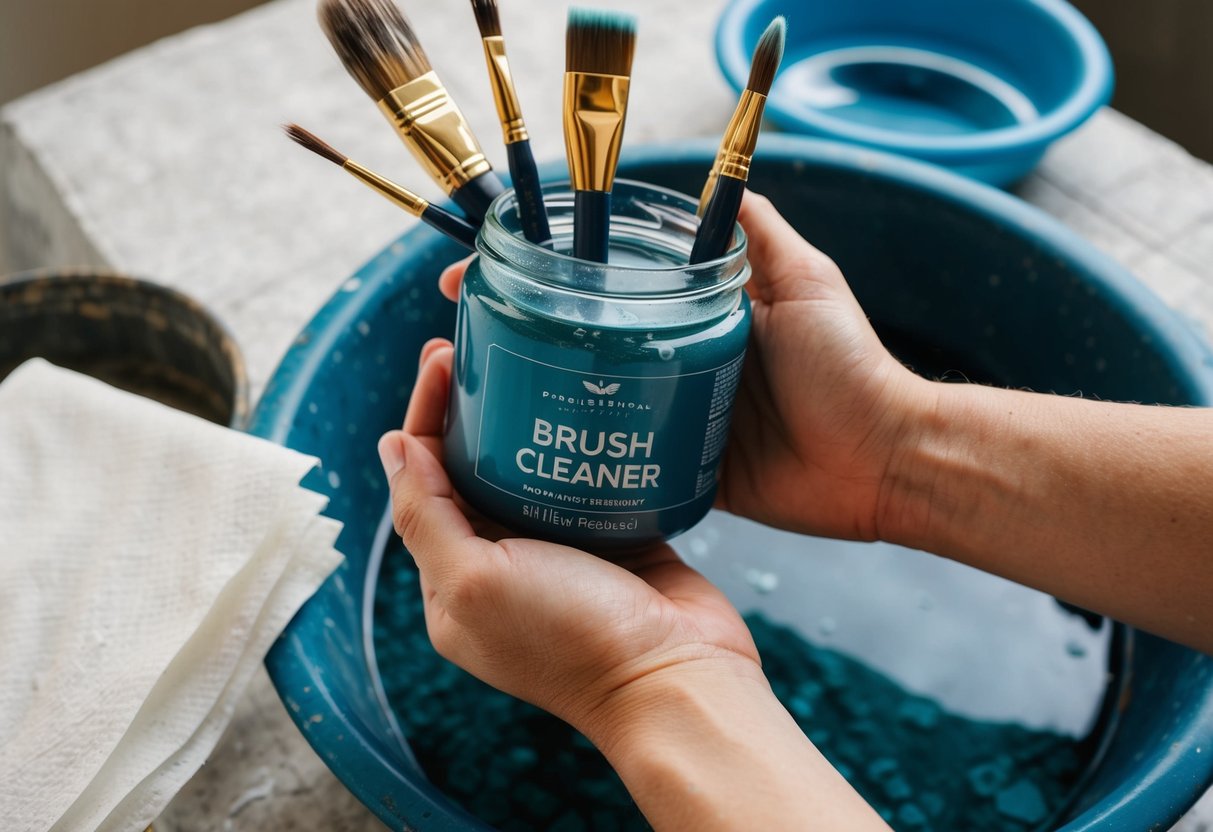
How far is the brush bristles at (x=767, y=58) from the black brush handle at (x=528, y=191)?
4.0 inches

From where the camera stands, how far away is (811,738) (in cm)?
60

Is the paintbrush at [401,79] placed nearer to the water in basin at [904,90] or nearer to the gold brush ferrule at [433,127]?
the gold brush ferrule at [433,127]

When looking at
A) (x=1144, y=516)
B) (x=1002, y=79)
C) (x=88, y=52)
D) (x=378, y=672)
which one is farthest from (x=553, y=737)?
(x=88, y=52)

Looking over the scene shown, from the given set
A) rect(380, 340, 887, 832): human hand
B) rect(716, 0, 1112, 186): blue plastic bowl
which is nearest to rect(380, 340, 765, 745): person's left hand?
rect(380, 340, 887, 832): human hand

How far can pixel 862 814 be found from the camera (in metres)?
0.40

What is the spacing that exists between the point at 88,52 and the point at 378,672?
1.39m

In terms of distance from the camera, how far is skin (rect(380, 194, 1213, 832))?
423 millimetres

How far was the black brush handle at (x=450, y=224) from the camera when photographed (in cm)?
48

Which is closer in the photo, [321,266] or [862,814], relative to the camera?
[862,814]

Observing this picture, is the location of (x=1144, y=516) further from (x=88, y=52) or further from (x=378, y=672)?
(x=88, y=52)

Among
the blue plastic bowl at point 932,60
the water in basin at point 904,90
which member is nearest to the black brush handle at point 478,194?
the blue plastic bowl at point 932,60

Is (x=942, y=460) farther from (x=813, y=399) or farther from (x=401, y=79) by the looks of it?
(x=401, y=79)

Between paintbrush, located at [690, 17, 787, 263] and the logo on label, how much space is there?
8 cm

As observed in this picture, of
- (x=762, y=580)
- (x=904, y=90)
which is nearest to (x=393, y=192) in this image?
(x=762, y=580)
